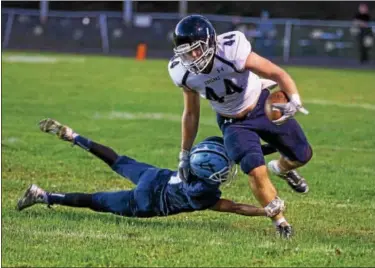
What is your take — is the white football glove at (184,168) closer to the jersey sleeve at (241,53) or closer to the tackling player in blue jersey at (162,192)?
the tackling player in blue jersey at (162,192)

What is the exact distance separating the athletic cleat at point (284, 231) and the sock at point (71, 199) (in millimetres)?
1568

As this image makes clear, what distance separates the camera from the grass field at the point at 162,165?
20.3ft

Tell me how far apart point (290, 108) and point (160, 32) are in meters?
28.1

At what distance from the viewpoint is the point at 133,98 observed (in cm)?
1828

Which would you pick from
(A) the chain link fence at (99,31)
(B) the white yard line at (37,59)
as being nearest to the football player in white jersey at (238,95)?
(B) the white yard line at (37,59)

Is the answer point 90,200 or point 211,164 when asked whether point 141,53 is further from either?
point 211,164

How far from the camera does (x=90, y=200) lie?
7773 mm

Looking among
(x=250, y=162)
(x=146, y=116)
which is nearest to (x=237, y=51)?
(x=250, y=162)

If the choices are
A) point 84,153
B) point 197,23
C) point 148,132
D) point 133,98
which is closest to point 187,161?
point 197,23

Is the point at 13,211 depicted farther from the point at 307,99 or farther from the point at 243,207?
the point at 307,99

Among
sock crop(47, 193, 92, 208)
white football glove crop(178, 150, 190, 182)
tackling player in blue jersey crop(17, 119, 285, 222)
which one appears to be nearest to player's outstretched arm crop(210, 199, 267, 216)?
tackling player in blue jersey crop(17, 119, 285, 222)

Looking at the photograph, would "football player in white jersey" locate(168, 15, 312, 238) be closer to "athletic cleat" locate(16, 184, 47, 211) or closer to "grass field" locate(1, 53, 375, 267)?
"grass field" locate(1, 53, 375, 267)

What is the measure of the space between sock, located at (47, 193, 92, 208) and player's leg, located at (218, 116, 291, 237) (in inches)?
48.7

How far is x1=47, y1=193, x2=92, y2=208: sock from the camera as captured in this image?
7.79 meters
